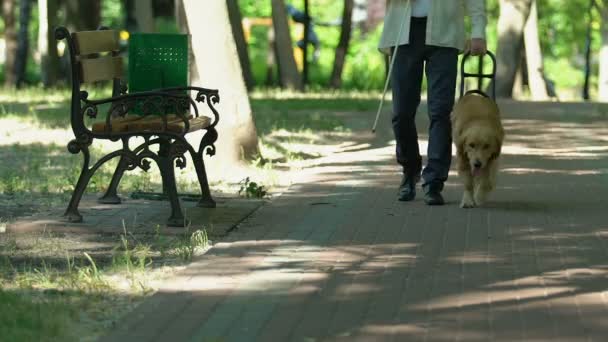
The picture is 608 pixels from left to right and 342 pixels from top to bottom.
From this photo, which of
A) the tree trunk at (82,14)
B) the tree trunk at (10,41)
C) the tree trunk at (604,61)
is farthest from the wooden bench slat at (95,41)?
the tree trunk at (604,61)

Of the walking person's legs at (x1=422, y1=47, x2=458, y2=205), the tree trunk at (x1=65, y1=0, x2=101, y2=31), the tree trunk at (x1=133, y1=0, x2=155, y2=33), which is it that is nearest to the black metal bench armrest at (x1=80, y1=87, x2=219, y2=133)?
the walking person's legs at (x1=422, y1=47, x2=458, y2=205)

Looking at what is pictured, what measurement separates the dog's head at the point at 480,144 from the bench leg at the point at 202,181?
192cm

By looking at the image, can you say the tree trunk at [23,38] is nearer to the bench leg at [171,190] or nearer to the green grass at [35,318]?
the bench leg at [171,190]

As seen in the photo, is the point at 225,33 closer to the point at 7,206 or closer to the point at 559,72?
the point at 7,206

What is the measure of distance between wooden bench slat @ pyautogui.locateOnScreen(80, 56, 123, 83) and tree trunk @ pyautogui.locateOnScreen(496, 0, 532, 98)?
18.1 meters

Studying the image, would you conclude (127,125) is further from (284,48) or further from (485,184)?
(284,48)

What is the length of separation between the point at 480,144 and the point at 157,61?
2497 millimetres

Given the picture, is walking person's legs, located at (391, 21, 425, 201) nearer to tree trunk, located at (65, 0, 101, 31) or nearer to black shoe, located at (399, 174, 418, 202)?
black shoe, located at (399, 174, 418, 202)

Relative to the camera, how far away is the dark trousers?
10.7 m

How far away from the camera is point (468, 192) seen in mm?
10562

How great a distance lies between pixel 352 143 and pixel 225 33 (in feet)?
13.1

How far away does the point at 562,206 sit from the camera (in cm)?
1081

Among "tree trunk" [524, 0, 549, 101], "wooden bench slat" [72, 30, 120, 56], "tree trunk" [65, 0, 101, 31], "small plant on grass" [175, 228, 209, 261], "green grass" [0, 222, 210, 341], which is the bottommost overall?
"tree trunk" [524, 0, 549, 101]

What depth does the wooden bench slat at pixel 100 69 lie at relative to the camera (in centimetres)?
974
